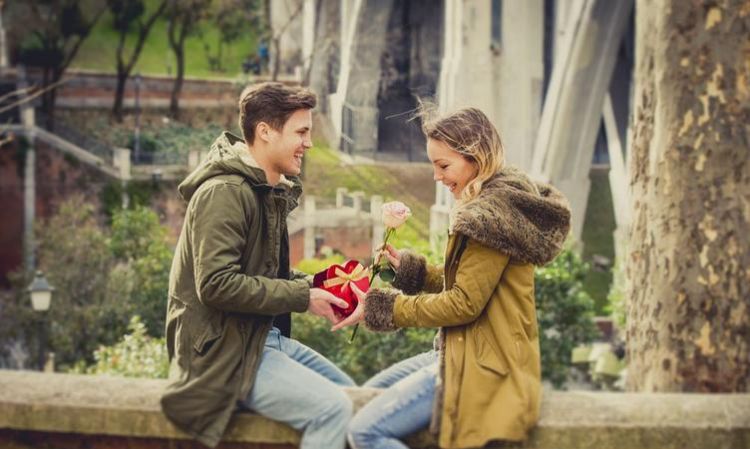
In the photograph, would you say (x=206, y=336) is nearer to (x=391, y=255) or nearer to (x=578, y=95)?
(x=391, y=255)

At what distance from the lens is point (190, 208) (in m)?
3.28

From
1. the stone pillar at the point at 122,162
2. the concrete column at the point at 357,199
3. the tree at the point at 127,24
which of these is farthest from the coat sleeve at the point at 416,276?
the tree at the point at 127,24

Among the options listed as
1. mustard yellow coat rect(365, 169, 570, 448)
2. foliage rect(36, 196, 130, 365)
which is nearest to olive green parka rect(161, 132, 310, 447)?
mustard yellow coat rect(365, 169, 570, 448)

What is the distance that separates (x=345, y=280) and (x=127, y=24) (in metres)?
19.8

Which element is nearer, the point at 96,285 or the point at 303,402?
the point at 303,402

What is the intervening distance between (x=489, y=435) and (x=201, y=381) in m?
0.83

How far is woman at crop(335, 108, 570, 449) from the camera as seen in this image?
126 inches

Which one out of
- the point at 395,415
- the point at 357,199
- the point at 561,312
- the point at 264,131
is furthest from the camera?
the point at 357,199

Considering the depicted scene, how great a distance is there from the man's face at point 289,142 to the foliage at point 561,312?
8.07 metres

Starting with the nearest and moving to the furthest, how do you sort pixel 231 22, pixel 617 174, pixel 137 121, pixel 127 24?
pixel 617 174 → pixel 231 22 → pixel 137 121 → pixel 127 24

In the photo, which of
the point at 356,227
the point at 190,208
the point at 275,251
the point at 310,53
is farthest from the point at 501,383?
the point at 310,53

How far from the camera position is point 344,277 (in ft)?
11.7

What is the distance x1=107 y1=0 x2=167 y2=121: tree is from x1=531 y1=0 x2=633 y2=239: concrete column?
25.6 feet

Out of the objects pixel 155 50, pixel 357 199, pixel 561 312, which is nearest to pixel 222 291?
pixel 561 312
